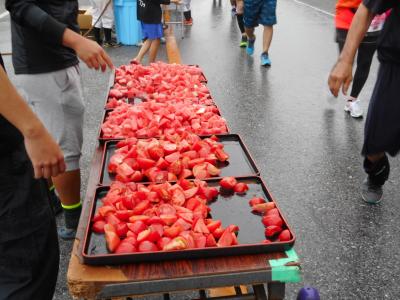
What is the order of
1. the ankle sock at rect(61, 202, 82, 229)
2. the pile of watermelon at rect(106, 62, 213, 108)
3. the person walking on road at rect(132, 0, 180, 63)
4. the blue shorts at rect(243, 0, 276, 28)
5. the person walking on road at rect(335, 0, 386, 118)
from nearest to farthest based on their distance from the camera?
the ankle sock at rect(61, 202, 82, 229), the pile of watermelon at rect(106, 62, 213, 108), the person walking on road at rect(335, 0, 386, 118), the person walking on road at rect(132, 0, 180, 63), the blue shorts at rect(243, 0, 276, 28)

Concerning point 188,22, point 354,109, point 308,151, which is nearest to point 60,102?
point 308,151

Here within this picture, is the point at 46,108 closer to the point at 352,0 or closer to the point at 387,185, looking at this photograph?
the point at 387,185

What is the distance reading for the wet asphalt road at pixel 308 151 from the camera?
2762 mm

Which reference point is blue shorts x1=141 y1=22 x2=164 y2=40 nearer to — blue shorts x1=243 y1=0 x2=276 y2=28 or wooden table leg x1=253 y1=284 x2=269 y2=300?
blue shorts x1=243 y1=0 x2=276 y2=28

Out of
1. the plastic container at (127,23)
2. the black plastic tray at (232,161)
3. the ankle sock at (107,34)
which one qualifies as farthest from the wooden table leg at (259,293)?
the ankle sock at (107,34)

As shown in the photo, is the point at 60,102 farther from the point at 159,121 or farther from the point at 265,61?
the point at 265,61

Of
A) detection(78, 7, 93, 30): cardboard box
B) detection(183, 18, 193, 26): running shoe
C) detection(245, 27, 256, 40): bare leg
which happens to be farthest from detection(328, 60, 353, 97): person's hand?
detection(183, 18, 193, 26): running shoe

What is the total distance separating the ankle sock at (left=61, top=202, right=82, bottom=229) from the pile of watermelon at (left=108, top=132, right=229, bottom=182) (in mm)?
687

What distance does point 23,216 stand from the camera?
5.38 feet

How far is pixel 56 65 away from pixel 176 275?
171 cm

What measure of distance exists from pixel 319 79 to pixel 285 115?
5.91 feet

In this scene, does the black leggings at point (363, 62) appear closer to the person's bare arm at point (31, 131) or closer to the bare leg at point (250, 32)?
the bare leg at point (250, 32)

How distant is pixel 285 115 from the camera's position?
536 cm

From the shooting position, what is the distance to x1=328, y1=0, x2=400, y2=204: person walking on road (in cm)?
262
